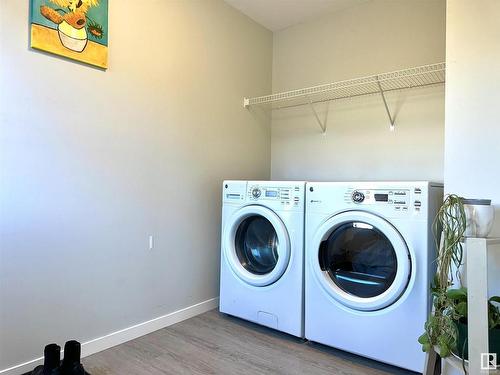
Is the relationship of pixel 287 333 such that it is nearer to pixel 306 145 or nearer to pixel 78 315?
pixel 78 315

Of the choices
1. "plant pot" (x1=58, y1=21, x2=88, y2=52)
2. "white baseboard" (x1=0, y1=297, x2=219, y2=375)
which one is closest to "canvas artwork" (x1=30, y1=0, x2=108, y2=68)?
"plant pot" (x1=58, y1=21, x2=88, y2=52)

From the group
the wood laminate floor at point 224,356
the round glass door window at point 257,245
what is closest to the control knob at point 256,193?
the round glass door window at point 257,245

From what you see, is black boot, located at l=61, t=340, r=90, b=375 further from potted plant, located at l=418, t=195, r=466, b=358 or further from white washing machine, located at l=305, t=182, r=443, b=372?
potted plant, located at l=418, t=195, r=466, b=358

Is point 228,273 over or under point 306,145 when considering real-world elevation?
under

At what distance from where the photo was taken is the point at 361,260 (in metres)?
1.87

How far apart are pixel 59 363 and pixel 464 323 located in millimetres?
1700

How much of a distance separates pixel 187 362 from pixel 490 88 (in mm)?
1941

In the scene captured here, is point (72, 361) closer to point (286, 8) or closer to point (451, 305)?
point (451, 305)

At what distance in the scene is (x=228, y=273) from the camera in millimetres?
2324

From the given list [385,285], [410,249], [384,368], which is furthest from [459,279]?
[384,368]

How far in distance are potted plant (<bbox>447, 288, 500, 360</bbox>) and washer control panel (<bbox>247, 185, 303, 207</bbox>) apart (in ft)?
3.10

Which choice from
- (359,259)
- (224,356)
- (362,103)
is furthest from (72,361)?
(362,103)

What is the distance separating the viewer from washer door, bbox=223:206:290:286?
6.95 feet

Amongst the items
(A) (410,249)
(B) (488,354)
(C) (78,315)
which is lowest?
(C) (78,315)
